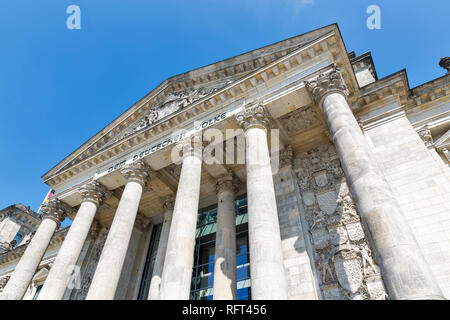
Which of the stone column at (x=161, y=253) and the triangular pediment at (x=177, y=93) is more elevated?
the triangular pediment at (x=177, y=93)

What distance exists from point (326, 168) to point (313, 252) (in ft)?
12.7

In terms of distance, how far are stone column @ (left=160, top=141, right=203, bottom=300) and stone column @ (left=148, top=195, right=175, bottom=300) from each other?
4.56 m

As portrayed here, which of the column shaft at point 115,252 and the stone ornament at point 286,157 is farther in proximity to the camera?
the stone ornament at point 286,157

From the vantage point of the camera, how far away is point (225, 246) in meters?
12.1

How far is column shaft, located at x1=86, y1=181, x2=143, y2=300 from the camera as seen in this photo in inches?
412

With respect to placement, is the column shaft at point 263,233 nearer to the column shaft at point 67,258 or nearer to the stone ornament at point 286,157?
the stone ornament at point 286,157

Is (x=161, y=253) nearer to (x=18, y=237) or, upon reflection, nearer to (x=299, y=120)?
(x=299, y=120)

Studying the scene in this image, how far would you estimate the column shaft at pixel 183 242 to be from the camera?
8.64m

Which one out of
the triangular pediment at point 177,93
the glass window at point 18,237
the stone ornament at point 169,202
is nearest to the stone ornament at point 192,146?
the triangular pediment at point 177,93

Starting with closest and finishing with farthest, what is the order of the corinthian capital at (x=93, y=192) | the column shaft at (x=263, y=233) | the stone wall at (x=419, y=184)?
1. the column shaft at (x=263, y=233)
2. the stone wall at (x=419, y=184)
3. the corinthian capital at (x=93, y=192)

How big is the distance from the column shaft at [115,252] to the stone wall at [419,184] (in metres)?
10.6

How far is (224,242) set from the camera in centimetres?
1216
